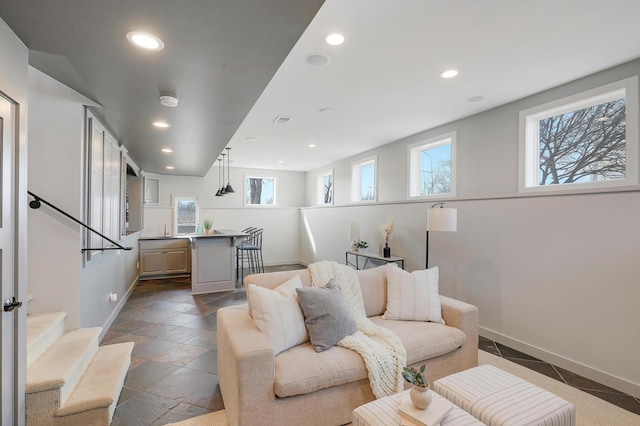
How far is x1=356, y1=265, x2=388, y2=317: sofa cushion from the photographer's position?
2.70 meters

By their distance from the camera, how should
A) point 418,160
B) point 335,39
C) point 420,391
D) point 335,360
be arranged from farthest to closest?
1. point 418,160
2. point 335,39
3. point 335,360
4. point 420,391

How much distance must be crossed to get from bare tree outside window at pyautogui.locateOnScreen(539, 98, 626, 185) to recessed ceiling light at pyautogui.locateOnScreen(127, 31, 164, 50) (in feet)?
11.7

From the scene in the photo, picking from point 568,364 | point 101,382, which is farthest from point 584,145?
point 101,382

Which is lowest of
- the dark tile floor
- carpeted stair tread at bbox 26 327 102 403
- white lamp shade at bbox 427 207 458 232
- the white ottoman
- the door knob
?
the dark tile floor

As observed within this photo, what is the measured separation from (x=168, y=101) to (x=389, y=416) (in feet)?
9.14

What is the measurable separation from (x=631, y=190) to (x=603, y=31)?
124 cm

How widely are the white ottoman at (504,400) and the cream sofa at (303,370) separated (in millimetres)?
417

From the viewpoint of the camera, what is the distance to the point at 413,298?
2.62 m

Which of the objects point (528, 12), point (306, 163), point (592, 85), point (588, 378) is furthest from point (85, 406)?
point (306, 163)

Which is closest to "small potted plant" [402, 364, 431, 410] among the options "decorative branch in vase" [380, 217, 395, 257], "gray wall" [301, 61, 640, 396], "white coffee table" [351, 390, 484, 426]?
"white coffee table" [351, 390, 484, 426]

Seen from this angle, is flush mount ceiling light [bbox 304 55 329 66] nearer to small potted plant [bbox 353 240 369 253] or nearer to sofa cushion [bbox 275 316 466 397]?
sofa cushion [bbox 275 316 466 397]

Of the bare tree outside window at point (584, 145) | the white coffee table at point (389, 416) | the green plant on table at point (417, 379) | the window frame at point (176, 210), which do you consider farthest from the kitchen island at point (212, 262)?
the bare tree outside window at point (584, 145)

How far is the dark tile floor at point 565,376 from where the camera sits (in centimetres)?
231

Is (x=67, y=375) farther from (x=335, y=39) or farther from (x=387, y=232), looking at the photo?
(x=387, y=232)
